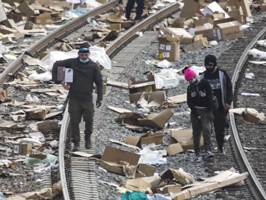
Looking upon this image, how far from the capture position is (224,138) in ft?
38.7

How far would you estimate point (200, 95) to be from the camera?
11.0m

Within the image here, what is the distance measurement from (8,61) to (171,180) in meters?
7.85

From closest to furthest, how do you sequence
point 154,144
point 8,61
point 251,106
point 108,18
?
point 154,144
point 251,106
point 8,61
point 108,18

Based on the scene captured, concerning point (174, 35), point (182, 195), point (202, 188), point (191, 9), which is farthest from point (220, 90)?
point (191, 9)

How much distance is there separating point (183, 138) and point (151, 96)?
2.39 meters

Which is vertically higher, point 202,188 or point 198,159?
point 202,188

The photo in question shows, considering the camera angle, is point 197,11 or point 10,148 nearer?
point 10,148

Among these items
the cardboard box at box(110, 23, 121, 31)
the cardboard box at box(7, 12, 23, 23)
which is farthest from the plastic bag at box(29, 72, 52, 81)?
the cardboard box at box(7, 12, 23, 23)

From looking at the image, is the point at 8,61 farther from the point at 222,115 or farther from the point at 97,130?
the point at 222,115

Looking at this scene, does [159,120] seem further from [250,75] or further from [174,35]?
[174,35]

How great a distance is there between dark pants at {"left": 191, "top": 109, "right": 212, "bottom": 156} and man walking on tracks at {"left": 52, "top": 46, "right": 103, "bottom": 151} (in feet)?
4.69

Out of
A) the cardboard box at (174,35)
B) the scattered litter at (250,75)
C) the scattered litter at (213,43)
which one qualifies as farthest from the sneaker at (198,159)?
the scattered litter at (213,43)

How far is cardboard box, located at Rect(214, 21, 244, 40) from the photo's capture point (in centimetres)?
1969

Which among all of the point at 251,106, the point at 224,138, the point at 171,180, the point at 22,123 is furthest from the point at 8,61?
the point at 171,180
